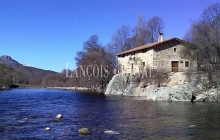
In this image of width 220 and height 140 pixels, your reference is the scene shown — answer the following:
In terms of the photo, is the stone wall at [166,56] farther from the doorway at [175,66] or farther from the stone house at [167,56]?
the doorway at [175,66]

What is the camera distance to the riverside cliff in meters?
31.8

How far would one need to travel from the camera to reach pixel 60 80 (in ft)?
388

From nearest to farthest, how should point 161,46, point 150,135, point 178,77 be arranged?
point 150,135
point 178,77
point 161,46

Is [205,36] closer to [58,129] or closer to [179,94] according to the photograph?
[179,94]

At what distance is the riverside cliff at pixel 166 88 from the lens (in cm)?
3183

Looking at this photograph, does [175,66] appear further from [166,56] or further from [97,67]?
[97,67]

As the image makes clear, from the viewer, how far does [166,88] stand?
3469 centimetres

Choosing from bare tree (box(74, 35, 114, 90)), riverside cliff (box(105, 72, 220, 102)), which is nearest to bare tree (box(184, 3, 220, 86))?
riverside cliff (box(105, 72, 220, 102))

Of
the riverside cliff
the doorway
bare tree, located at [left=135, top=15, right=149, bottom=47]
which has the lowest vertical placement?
the riverside cliff

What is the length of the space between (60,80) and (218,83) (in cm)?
9290

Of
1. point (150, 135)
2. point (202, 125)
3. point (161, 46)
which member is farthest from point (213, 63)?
point (150, 135)

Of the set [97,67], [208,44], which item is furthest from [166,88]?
[97,67]

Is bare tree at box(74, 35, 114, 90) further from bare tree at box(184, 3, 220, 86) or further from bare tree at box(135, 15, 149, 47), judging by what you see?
bare tree at box(184, 3, 220, 86)

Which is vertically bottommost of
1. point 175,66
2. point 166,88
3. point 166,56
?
point 166,88
